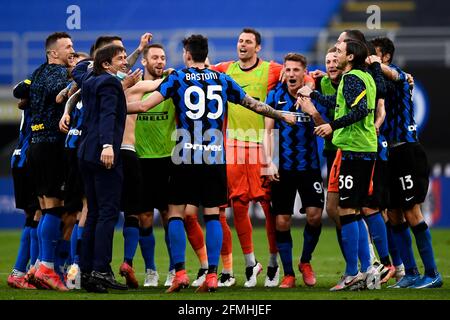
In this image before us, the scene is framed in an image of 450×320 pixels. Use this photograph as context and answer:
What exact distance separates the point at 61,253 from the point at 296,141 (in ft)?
9.13

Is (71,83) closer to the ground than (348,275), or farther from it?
farther from it

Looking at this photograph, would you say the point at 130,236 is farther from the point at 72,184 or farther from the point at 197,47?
the point at 197,47

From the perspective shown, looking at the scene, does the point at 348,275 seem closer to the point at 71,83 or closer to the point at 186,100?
the point at 186,100

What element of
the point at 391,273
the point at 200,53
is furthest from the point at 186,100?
the point at 391,273

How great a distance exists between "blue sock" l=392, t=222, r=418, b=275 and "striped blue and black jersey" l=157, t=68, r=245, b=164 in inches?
83.8

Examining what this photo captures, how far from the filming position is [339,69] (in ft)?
32.6

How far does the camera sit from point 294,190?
1025 centimetres

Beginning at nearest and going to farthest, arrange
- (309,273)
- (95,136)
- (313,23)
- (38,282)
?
1. (95,136)
2. (38,282)
3. (309,273)
4. (313,23)

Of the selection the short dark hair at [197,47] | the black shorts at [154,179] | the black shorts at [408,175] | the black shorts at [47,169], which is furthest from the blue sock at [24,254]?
the black shorts at [408,175]

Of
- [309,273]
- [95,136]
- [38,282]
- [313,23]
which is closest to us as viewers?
[95,136]

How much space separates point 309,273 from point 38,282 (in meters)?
Result: 2.73

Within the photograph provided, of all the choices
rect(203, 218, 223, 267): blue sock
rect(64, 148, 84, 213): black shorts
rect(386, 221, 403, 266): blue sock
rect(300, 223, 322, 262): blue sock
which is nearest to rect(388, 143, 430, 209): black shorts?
rect(386, 221, 403, 266): blue sock

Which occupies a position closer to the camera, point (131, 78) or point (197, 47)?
point (197, 47)

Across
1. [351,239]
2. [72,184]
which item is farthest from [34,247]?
[351,239]
